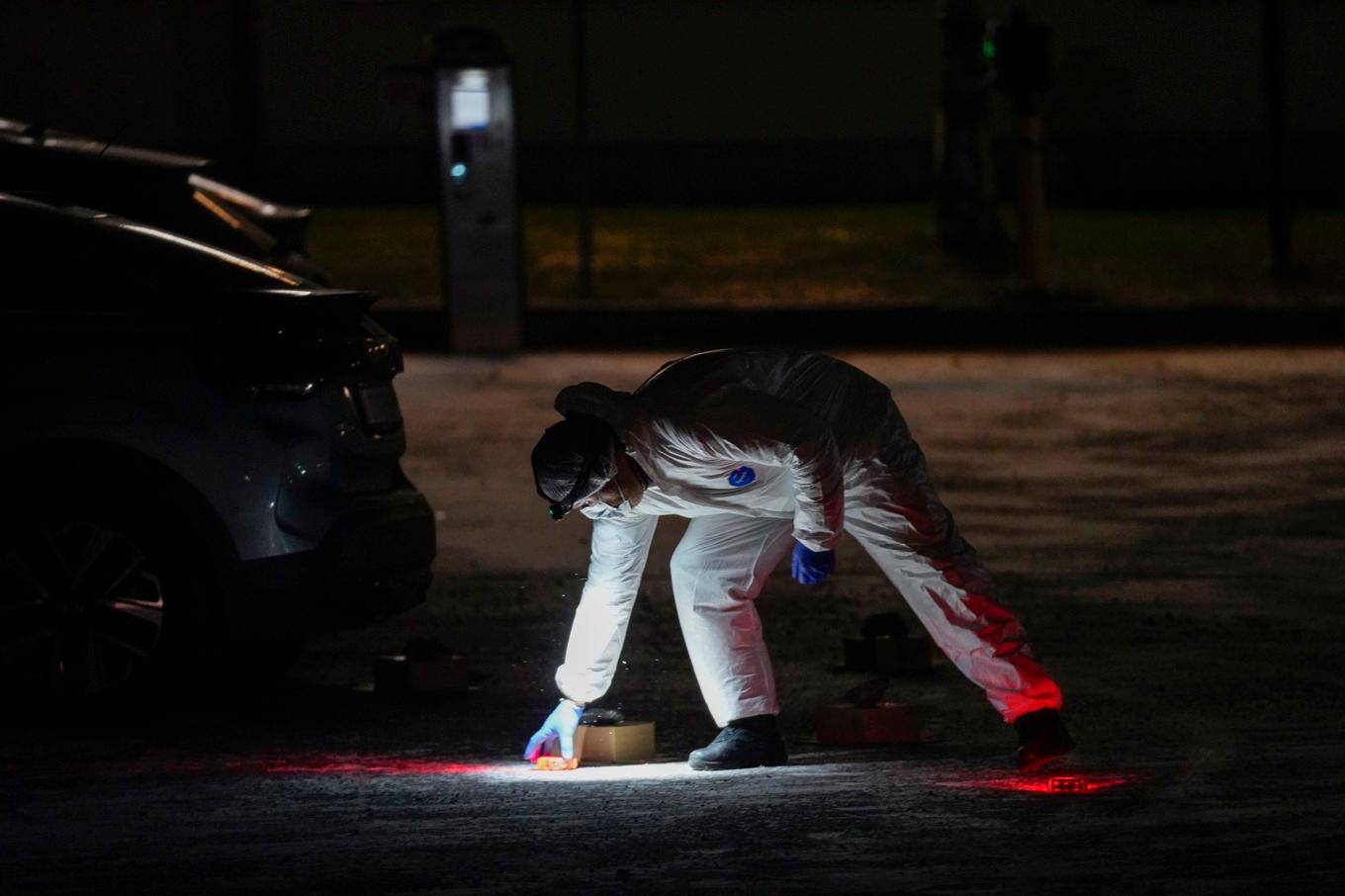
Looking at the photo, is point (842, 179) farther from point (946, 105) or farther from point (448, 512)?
point (448, 512)

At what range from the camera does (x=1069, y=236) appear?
2212 cm

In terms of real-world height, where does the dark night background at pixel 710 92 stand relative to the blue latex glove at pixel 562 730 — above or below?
above

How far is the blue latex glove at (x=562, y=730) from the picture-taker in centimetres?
621

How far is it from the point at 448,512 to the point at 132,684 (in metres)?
4.35

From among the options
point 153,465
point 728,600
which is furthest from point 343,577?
point 728,600

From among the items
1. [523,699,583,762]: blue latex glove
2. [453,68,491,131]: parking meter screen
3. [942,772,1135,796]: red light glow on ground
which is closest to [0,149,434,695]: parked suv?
[523,699,583,762]: blue latex glove

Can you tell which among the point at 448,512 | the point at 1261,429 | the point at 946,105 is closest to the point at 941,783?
the point at 448,512

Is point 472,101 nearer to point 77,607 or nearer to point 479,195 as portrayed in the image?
point 479,195

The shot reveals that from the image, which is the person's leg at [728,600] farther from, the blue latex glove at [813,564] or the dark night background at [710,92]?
the dark night background at [710,92]

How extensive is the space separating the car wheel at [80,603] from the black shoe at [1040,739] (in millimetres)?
2627

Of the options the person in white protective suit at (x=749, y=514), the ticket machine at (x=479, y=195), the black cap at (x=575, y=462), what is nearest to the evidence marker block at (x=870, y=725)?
the person in white protective suit at (x=749, y=514)

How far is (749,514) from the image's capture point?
6.08m

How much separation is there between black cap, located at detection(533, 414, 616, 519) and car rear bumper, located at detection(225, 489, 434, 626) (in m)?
1.28

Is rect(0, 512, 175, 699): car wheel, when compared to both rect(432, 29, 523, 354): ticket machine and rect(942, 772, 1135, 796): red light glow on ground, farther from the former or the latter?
rect(432, 29, 523, 354): ticket machine
